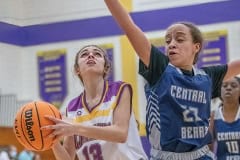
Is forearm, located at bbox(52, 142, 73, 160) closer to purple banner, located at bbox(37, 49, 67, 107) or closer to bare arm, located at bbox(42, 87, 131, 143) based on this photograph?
bare arm, located at bbox(42, 87, 131, 143)

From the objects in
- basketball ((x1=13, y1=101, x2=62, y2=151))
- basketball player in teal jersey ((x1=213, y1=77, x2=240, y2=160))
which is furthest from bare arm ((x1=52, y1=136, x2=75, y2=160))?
basketball player in teal jersey ((x1=213, y1=77, x2=240, y2=160))

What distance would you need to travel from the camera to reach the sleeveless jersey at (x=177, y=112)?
2.32 m

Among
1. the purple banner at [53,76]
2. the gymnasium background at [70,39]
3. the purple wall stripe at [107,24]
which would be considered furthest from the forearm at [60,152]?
the purple banner at [53,76]

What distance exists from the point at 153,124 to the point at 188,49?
37 cm

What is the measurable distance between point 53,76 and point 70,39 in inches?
22.9

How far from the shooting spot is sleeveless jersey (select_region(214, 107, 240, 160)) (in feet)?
13.8

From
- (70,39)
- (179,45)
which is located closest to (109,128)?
(179,45)

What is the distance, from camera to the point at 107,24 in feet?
25.1

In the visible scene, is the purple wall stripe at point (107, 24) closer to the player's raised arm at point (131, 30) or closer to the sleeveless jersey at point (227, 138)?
the sleeveless jersey at point (227, 138)

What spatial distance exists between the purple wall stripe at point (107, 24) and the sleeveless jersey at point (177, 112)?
464 cm

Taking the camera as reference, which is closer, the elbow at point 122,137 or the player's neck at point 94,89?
the elbow at point 122,137

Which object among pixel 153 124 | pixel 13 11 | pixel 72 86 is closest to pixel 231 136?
pixel 153 124

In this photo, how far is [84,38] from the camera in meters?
7.84

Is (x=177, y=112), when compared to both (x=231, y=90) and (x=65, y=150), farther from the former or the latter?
(x=231, y=90)
